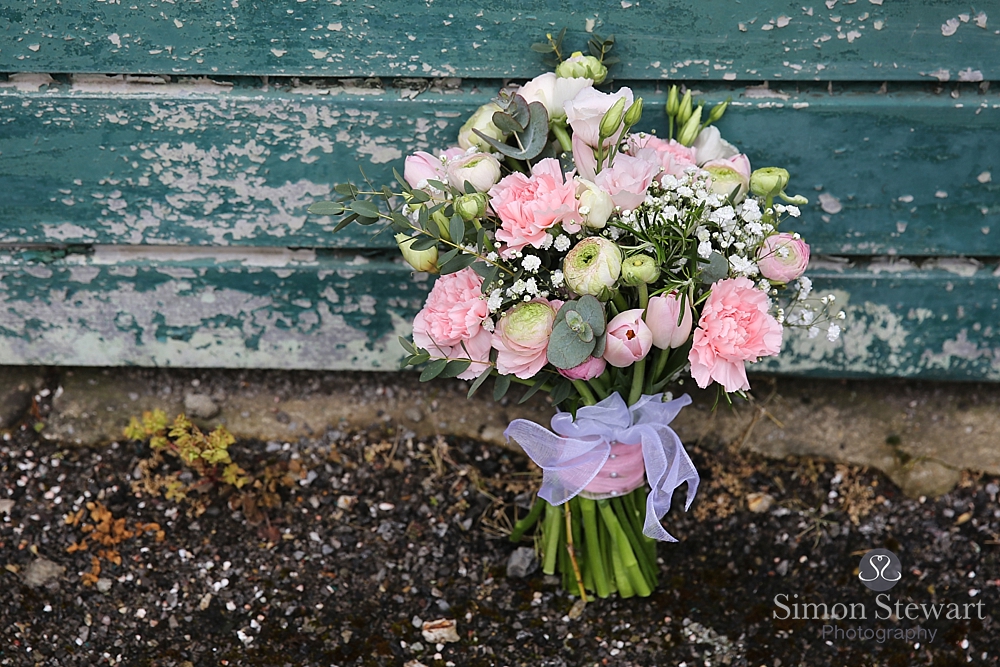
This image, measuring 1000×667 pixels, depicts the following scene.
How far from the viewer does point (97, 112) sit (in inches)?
63.6

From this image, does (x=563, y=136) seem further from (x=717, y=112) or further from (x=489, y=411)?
(x=489, y=411)

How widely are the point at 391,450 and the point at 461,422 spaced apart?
0.59 ft

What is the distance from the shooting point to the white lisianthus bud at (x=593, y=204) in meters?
1.15

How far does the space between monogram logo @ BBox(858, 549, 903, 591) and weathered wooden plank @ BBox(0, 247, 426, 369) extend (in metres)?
1.08

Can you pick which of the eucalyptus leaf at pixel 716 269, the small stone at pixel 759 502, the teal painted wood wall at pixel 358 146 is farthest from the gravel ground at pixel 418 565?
the eucalyptus leaf at pixel 716 269

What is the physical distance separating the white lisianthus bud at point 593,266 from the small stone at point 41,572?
1248 millimetres

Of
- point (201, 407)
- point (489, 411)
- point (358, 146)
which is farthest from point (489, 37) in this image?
point (201, 407)

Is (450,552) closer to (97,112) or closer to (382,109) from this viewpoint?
(382,109)

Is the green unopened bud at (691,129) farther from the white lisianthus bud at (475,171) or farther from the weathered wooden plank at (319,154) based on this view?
the white lisianthus bud at (475,171)

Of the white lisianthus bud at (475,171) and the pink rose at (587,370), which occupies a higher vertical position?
the white lisianthus bud at (475,171)

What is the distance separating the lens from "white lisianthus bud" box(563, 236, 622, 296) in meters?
1.14

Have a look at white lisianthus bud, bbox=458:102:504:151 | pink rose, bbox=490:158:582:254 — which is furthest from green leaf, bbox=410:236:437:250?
white lisianthus bud, bbox=458:102:504:151

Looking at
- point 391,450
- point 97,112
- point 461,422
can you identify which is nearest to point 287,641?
point 391,450

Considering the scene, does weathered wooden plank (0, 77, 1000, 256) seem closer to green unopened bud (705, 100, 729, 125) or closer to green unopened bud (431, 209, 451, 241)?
green unopened bud (705, 100, 729, 125)
